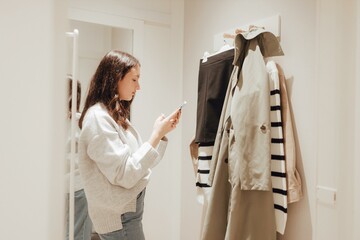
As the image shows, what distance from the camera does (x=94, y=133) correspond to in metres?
0.94

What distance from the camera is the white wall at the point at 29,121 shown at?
1.33 feet

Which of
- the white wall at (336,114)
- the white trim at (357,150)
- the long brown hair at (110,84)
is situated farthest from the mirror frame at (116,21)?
the white trim at (357,150)

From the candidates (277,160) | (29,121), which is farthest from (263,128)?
(29,121)

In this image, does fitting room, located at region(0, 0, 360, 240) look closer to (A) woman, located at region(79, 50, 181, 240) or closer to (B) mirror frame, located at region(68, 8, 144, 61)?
(B) mirror frame, located at region(68, 8, 144, 61)

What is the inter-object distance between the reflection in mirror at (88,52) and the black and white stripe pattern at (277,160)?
76cm

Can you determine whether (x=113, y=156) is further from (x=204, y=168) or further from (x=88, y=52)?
(x=88, y=52)

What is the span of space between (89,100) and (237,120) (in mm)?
520

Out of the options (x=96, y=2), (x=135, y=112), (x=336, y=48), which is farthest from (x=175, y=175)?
(x=336, y=48)

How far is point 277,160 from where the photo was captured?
1045 mm

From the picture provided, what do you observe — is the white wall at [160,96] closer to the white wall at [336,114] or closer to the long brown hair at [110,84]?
the long brown hair at [110,84]

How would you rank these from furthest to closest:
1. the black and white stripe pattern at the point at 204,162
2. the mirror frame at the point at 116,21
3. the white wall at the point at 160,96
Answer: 1. the white wall at the point at 160,96
2. the mirror frame at the point at 116,21
3. the black and white stripe pattern at the point at 204,162

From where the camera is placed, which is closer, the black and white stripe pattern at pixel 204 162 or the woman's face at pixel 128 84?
the woman's face at pixel 128 84

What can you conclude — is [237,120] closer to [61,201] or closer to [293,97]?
[293,97]

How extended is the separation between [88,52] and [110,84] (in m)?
0.52
